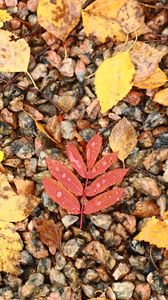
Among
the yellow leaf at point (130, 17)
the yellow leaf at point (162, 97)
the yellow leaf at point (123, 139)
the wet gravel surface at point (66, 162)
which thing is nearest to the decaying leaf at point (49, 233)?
the wet gravel surface at point (66, 162)

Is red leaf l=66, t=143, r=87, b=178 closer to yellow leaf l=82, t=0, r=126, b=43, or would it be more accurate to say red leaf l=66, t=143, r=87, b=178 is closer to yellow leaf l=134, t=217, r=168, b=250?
yellow leaf l=134, t=217, r=168, b=250

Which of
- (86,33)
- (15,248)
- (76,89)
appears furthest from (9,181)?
(86,33)

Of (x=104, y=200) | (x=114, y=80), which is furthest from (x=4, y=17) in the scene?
(x=104, y=200)

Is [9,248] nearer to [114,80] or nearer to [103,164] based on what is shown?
[103,164]

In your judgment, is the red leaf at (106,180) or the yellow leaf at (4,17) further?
the yellow leaf at (4,17)

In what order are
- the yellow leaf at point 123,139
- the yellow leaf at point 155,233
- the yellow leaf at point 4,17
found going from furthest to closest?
the yellow leaf at point 4,17 → the yellow leaf at point 123,139 → the yellow leaf at point 155,233

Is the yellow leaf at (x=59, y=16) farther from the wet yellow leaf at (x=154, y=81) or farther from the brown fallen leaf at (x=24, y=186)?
the brown fallen leaf at (x=24, y=186)
